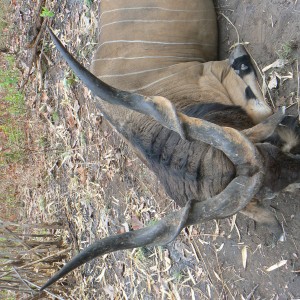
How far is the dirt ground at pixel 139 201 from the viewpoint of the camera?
11.8 ft

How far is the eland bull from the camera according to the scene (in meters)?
2.26

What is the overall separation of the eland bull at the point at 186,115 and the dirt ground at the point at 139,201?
34 centimetres

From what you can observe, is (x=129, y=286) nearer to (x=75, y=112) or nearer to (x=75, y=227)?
(x=75, y=227)

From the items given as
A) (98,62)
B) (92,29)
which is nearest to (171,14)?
(98,62)

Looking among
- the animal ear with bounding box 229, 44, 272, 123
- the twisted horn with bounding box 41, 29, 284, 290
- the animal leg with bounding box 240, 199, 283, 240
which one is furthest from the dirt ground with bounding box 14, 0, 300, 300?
the twisted horn with bounding box 41, 29, 284, 290

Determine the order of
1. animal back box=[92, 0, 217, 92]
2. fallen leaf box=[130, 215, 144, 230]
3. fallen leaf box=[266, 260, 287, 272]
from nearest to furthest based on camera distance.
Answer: fallen leaf box=[266, 260, 287, 272] → animal back box=[92, 0, 217, 92] → fallen leaf box=[130, 215, 144, 230]

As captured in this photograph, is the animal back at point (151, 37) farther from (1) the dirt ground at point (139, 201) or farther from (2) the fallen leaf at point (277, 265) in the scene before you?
(2) the fallen leaf at point (277, 265)

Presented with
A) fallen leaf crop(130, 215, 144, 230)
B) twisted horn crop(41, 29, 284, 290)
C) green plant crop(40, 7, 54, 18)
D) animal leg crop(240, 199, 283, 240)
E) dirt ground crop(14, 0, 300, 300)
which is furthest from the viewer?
green plant crop(40, 7, 54, 18)

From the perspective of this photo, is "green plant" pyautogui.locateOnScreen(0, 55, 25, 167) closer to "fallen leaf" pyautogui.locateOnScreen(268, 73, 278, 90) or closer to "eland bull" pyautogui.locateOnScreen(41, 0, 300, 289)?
"eland bull" pyautogui.locateOnScreen(41, 0, 300, 289)

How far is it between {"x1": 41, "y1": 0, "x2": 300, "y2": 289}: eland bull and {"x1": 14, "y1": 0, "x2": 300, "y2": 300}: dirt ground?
1.12 feet

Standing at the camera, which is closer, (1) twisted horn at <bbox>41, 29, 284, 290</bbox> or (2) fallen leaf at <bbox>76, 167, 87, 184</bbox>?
(1) twisted horn at <bbox>41, 29, 284, 290</bbox>

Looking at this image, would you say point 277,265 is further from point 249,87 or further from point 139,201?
point 139,201

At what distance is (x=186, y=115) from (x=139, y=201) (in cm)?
262

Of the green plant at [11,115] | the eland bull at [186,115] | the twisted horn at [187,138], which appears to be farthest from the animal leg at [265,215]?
the green plant at [11,115]
